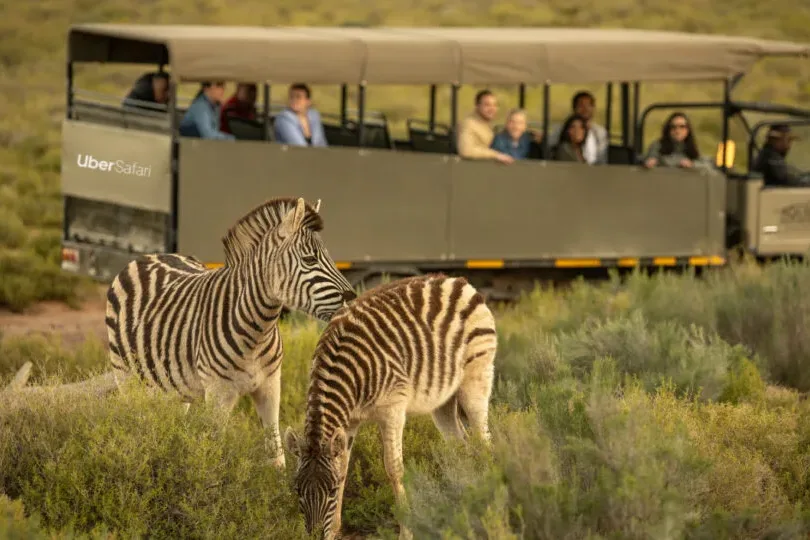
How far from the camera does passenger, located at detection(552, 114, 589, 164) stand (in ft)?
54.0

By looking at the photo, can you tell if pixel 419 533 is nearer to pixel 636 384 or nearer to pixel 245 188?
pixel 636 384

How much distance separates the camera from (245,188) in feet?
47.9

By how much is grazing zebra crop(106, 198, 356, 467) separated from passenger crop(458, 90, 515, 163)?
6212mm

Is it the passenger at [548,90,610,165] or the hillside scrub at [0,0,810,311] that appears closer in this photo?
the passenger at [548,90,610,165]

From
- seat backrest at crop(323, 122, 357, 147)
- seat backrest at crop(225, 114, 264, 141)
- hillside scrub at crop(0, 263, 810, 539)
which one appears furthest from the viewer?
seat backrest at crop(323, 122, 357, 147)

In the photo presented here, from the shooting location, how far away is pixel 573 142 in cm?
1653

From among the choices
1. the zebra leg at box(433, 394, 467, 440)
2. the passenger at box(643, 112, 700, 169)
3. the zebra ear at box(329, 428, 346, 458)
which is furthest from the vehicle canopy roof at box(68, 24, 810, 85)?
the zebra ear at box(329, 428, 346, 458)

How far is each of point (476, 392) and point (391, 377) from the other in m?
0.73

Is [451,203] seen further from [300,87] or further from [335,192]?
[300,87]

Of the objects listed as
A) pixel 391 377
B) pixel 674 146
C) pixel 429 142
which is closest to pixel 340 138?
pixel 429 142

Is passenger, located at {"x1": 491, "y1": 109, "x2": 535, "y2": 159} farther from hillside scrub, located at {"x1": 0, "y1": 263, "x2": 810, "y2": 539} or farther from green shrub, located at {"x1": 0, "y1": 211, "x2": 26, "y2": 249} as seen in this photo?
green shrub, located at {"x1": 0, "y1": 211, "x2": 26, "y2": 249}

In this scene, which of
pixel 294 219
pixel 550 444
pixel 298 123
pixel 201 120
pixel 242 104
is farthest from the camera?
pixel 242 104

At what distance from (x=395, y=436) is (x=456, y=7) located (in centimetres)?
4173

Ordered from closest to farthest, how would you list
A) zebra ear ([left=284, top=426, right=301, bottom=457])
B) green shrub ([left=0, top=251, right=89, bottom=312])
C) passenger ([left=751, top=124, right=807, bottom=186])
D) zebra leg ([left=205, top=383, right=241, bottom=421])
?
zebra ear ([left=284, top=426, right=301, bottom=457]), zebra leg ([left=205, top=383, right=241, bottom=421]), passenger ([left=751, top=124, right=807, bottom=186]), green shrub ([left=0, top=251, right=89, bottom=312])
